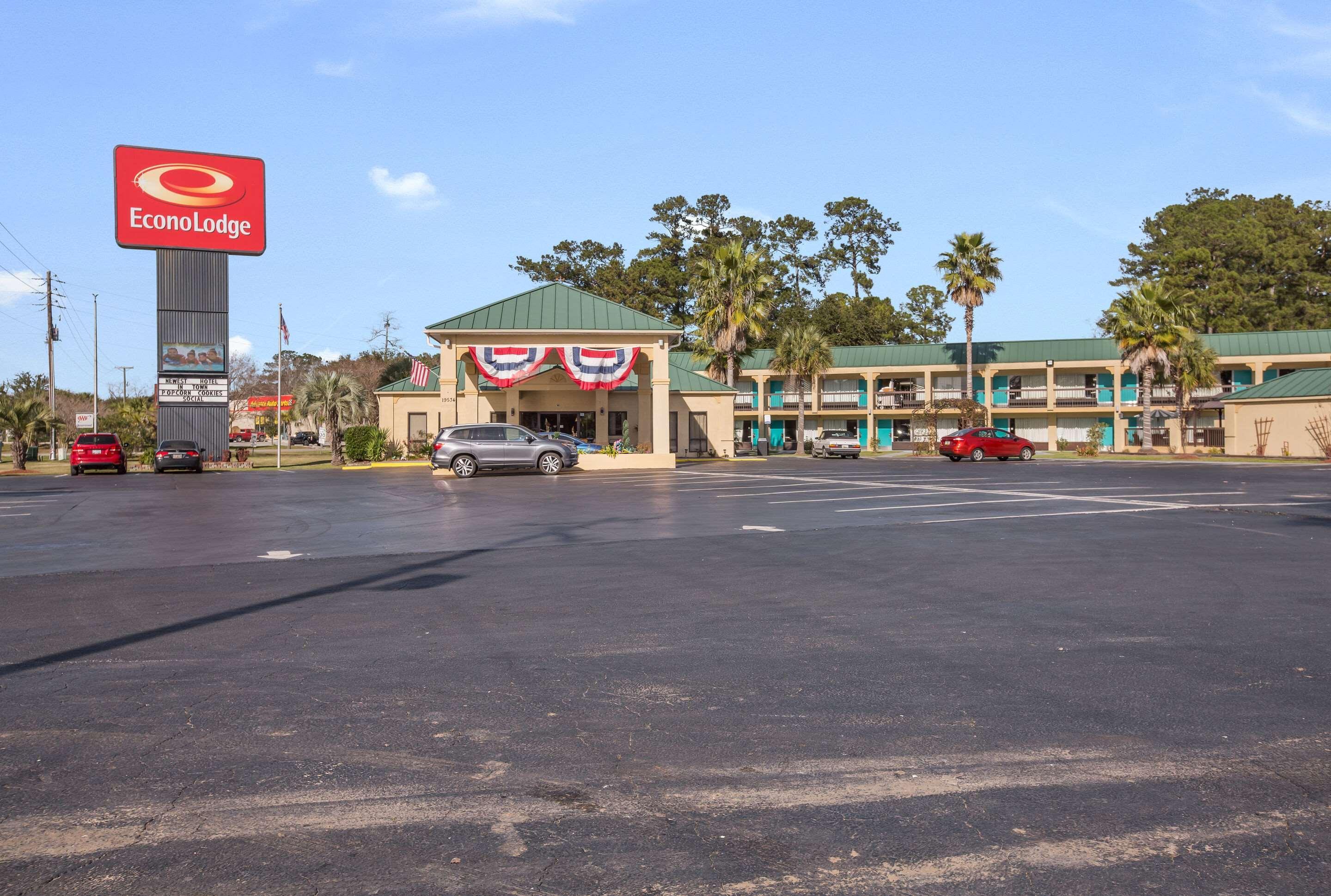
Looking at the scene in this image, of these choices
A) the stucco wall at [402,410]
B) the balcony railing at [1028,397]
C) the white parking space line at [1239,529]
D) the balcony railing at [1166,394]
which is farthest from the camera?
the balcony railing at [1028,397]

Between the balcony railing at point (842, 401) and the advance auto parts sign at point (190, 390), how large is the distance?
41.1m

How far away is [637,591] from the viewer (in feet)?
32.0

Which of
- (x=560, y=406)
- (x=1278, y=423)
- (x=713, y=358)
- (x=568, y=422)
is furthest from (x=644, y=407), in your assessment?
(x=1278, y=423)

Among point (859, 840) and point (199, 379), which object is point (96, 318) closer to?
point (199, 379)

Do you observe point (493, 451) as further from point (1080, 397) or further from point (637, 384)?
point (1080, 397)

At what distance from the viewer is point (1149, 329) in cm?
5241

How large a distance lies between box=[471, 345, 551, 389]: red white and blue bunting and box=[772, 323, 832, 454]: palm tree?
1055 inches

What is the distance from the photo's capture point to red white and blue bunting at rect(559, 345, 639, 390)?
3881 centimetres

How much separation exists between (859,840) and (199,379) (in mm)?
46562

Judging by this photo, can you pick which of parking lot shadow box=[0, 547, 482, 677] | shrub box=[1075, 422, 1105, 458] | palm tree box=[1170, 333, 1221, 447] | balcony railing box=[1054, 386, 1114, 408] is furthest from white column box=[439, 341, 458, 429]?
balcony railing box=[1054, 386, 1114, 408]

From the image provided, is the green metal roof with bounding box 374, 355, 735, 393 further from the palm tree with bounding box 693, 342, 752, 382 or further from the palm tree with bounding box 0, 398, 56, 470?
the palm tree with bounding box 0, 398, 56, 470

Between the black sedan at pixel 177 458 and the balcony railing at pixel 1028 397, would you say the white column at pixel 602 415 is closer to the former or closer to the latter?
the black sedan at pixel 177 458

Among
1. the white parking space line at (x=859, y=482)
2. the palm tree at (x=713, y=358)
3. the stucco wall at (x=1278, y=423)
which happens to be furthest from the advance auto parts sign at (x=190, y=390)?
the stucco wall at (x=1278, y=423)

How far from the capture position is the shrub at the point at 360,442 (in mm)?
42688
